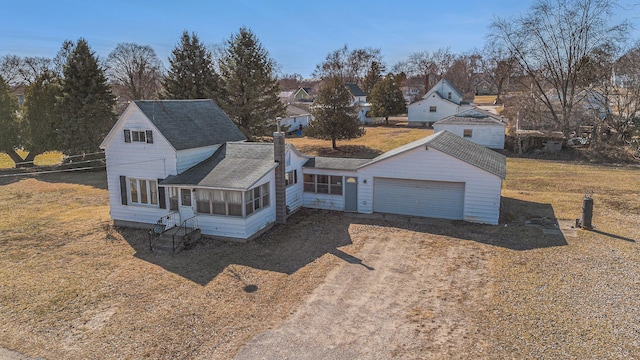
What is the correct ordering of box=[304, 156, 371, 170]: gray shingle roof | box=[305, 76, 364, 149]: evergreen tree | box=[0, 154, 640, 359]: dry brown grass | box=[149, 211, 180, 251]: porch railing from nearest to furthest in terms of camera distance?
box=[0, 154, 640, 359]: dry brown grass < box=[149, 211, 180, 251]: porch railing < box=[304, 156, 371, 170]: gray shingle roof < box=[305, 76, 364, 149]: evergreen tree

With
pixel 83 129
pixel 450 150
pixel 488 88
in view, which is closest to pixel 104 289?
pixel 450 150

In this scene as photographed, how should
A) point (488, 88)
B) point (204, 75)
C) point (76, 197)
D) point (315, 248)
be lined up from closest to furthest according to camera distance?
point (315, 248) → point (76, 197) → point (204, 75) → point (488, 88)

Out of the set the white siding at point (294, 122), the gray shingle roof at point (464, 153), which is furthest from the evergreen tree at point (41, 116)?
the gray shingle roof at point (464, 153)

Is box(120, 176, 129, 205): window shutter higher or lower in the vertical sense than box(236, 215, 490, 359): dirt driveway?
higher

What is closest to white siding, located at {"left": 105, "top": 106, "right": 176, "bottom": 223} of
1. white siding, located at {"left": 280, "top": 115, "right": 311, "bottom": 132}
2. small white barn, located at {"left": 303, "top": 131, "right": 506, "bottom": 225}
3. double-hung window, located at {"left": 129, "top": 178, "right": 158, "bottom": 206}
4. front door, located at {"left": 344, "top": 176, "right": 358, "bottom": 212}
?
double-hung window, located at {"left": 129, "top": 178, "right": 158, "bottom": 206}

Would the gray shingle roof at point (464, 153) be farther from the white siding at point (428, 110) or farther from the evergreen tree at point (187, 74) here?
the white siding at point (428, 110)

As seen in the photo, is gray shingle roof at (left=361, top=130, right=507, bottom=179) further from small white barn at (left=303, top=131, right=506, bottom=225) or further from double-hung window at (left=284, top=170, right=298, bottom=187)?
double-hung window at (left=284, top=170, right=298, bottom=187)

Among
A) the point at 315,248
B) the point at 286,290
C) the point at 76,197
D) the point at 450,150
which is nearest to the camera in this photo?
the point at 286,290

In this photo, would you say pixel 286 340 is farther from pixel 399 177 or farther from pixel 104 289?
pixel 399 177
